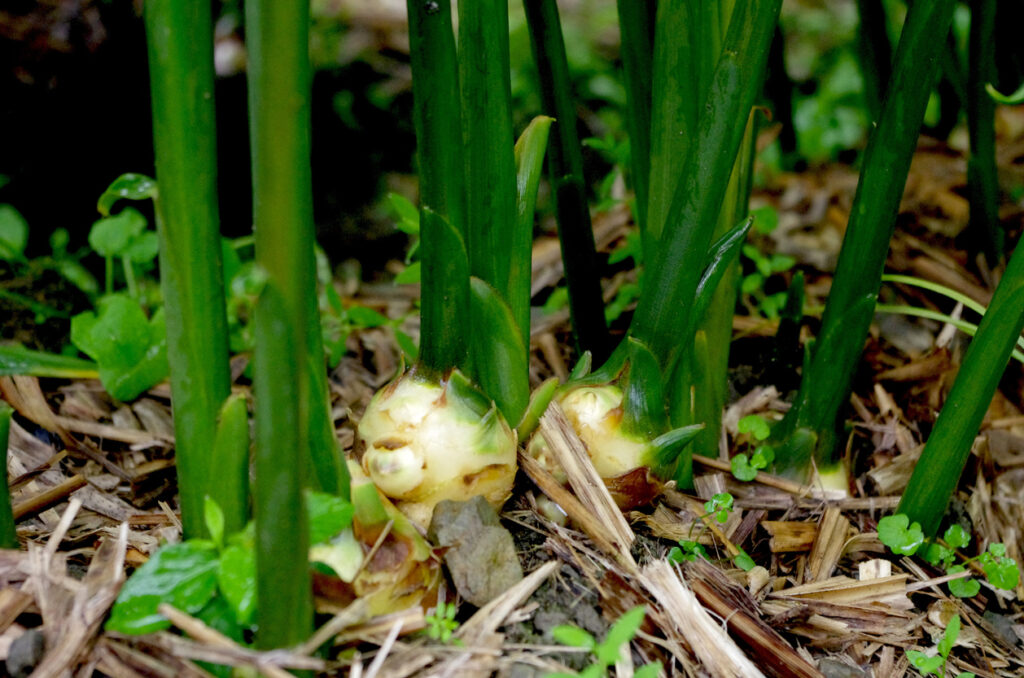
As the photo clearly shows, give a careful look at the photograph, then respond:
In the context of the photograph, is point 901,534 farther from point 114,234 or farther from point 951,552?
point 114,234

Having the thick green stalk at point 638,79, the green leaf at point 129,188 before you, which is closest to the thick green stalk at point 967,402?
the thick green stalk at point 638,79

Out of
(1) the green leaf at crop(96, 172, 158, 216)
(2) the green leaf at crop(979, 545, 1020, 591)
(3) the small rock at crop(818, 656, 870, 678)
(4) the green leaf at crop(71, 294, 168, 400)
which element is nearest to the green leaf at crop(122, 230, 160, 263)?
(4) the green leaf at crop(71, 294, 168, 400)

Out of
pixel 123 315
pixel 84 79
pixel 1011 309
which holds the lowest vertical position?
pixel 123 315

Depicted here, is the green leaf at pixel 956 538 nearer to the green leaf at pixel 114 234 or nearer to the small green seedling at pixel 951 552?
the small green seedling at pixel 951 552

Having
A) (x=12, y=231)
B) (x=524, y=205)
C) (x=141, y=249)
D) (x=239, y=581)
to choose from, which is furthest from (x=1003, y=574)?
(x=12, y=231)

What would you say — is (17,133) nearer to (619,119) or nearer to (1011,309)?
(619,119)

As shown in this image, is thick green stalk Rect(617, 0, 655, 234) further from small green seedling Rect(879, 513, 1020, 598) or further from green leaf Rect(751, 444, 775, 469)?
small green seedling Rect(879, 513, 1020, 598)

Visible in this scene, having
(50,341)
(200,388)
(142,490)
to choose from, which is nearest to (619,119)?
(50,341)

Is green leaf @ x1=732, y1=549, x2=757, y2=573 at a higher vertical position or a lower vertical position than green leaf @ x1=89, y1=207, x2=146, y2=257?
lower
